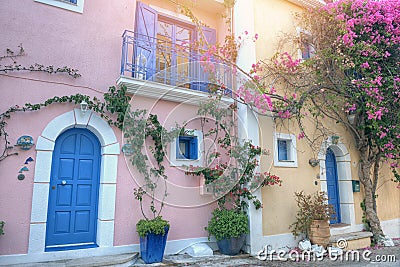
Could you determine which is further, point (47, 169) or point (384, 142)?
point (384, 142)

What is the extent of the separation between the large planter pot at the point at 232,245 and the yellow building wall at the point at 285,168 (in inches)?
28.2

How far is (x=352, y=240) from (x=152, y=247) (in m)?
5.06

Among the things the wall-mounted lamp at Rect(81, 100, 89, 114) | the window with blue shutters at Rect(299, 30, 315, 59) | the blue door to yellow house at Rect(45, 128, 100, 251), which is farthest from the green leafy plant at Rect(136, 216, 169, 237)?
the window with blue shutters at Rect(299, 30, 315, 59)

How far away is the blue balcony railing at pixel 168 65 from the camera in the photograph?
19.5 feet

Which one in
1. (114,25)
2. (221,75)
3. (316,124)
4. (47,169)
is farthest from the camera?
(316,124)

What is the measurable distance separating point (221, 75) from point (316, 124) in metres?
2.98

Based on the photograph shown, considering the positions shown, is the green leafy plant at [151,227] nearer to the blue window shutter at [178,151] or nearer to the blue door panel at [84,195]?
the blue door panel at [84,195]

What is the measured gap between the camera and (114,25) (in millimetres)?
5926

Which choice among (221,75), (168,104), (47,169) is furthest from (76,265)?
(221,75)

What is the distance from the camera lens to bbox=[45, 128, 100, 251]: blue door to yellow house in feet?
16.5

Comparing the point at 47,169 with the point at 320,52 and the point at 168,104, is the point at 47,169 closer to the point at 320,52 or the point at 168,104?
the point at 168,104

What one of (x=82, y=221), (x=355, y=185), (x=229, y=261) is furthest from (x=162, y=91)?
(x=355, y=185)

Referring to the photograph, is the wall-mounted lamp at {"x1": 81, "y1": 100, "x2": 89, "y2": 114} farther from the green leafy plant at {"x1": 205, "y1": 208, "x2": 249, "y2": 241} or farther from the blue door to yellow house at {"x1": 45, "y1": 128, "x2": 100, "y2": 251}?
the green leafy plant at {"x1": 205, "y1": 208, "x2": 249, "y2": 241}

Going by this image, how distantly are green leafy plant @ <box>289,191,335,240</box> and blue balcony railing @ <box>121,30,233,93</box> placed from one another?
3.26m
